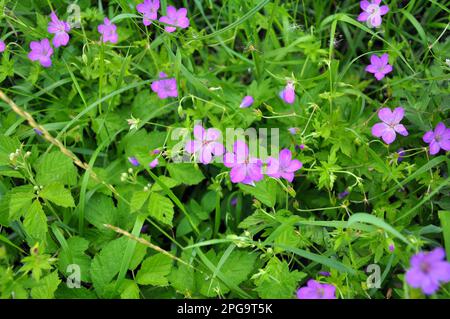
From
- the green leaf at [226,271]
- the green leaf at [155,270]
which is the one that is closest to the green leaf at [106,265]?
the green leaf at [155,270]

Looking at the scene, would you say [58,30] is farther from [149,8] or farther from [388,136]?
[388,136]

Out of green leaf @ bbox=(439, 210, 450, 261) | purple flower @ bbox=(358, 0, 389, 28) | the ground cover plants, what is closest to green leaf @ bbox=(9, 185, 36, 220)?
the ground cover plants

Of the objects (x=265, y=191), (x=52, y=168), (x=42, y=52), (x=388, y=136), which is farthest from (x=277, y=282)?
(x=42, y=52)

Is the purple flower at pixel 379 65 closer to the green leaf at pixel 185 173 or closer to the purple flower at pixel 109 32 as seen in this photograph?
the green leaf at pixel 185 173

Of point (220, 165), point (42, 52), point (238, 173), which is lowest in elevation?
point (238, 173)

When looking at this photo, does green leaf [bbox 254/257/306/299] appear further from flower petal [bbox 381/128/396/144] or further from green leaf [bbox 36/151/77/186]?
green leaf [bbox 36/151/77/186]

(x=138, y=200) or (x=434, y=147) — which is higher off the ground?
(x=434, y=147)
